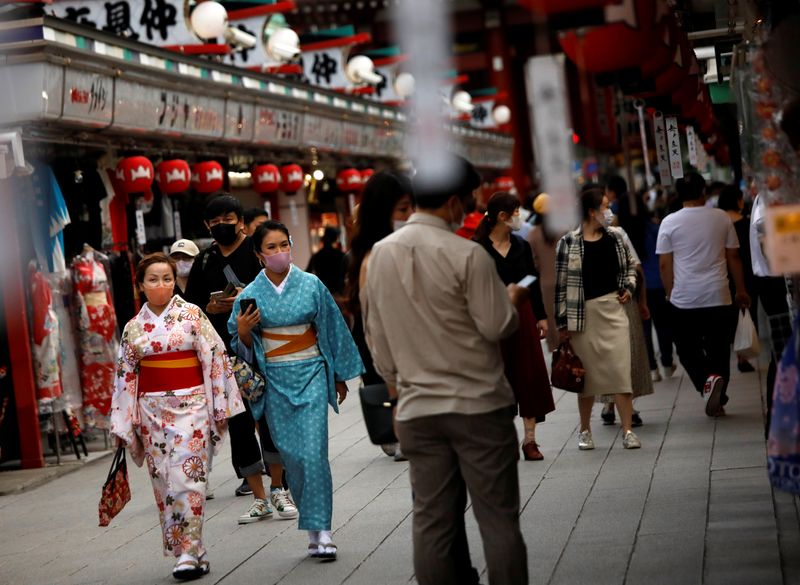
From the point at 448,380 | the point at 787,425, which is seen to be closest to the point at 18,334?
the point at 448,380

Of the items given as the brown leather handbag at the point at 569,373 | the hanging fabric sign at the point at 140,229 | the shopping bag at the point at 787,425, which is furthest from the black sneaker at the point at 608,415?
the shopping bag at the point at 787,425

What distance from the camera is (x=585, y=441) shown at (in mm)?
9969

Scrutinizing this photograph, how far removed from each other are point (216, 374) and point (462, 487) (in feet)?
8.09

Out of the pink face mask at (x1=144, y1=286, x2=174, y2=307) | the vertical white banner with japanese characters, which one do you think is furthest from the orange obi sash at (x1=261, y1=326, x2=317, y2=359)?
the vertical white banner with japanese characters

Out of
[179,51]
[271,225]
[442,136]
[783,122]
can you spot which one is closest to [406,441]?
[442,136]

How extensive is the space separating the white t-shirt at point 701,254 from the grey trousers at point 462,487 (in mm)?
5731

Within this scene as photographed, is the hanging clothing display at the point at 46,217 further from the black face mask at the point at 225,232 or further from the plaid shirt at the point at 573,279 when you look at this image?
the plaid shirt at the point at 573,279

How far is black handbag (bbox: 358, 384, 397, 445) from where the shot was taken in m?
5.99

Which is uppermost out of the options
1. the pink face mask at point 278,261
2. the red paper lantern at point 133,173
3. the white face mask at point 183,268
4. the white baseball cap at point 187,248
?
the red paper lantern at point 133,173

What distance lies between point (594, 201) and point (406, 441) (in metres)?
4.82

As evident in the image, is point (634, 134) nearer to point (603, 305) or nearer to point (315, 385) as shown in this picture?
point (603, 305)

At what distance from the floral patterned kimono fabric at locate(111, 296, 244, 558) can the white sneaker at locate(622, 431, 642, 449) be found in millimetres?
3423

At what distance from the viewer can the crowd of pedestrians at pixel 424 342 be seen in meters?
5.24

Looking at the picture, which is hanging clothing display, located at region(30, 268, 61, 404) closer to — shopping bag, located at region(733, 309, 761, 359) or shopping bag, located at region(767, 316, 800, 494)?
shopping bag, located at region(733, 309, 761, 359)
